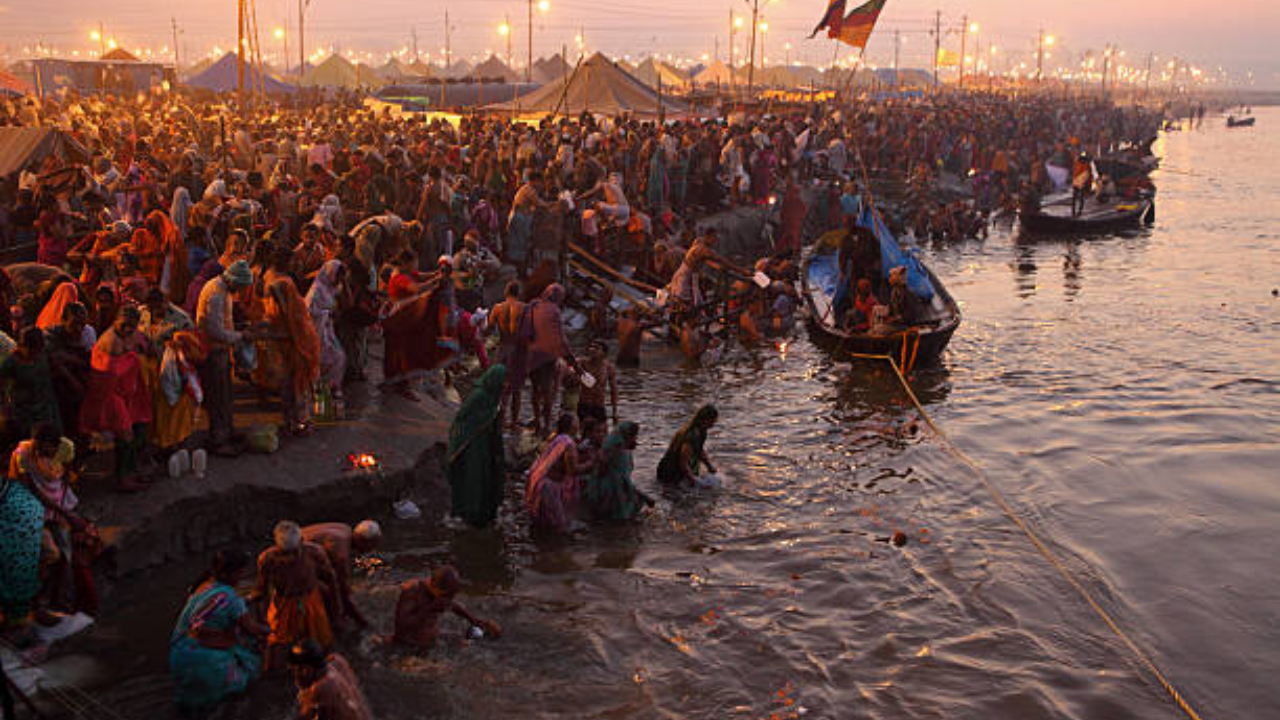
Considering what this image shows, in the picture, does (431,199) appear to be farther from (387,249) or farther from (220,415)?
(220,415)

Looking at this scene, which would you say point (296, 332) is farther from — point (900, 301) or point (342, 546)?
point (900, 301)

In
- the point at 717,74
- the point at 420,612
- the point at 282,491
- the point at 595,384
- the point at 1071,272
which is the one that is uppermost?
the point at 717,74

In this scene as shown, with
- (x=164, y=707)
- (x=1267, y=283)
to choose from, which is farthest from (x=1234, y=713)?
(x=1267, y=283)

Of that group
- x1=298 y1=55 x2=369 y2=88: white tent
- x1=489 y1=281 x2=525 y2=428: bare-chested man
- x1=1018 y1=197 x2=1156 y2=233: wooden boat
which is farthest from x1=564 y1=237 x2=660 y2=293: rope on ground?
x1=298 y1=55 x2=369 y2=88: white tent

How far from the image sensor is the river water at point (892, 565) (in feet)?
22.9

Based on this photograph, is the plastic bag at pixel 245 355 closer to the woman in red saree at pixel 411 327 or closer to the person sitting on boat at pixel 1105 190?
the woman in red saree at pixel 411 327

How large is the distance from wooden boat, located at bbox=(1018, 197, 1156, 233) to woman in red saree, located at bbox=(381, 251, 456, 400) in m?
23.3

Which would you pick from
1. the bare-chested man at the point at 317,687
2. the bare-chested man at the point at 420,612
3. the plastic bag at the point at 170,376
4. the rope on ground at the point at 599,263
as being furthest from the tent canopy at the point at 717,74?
the bare-chested man at the point at 317,687

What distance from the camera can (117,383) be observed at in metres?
7.33

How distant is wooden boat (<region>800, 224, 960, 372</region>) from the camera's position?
14.7 m

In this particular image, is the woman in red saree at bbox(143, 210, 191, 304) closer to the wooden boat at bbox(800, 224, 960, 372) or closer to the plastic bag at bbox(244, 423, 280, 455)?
the plastic bag at bbox(244, 423, 280, 455)

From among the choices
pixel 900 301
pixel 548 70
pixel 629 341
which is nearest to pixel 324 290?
pixel 629 341

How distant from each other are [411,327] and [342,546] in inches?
152

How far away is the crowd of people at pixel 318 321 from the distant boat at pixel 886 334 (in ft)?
1.15
